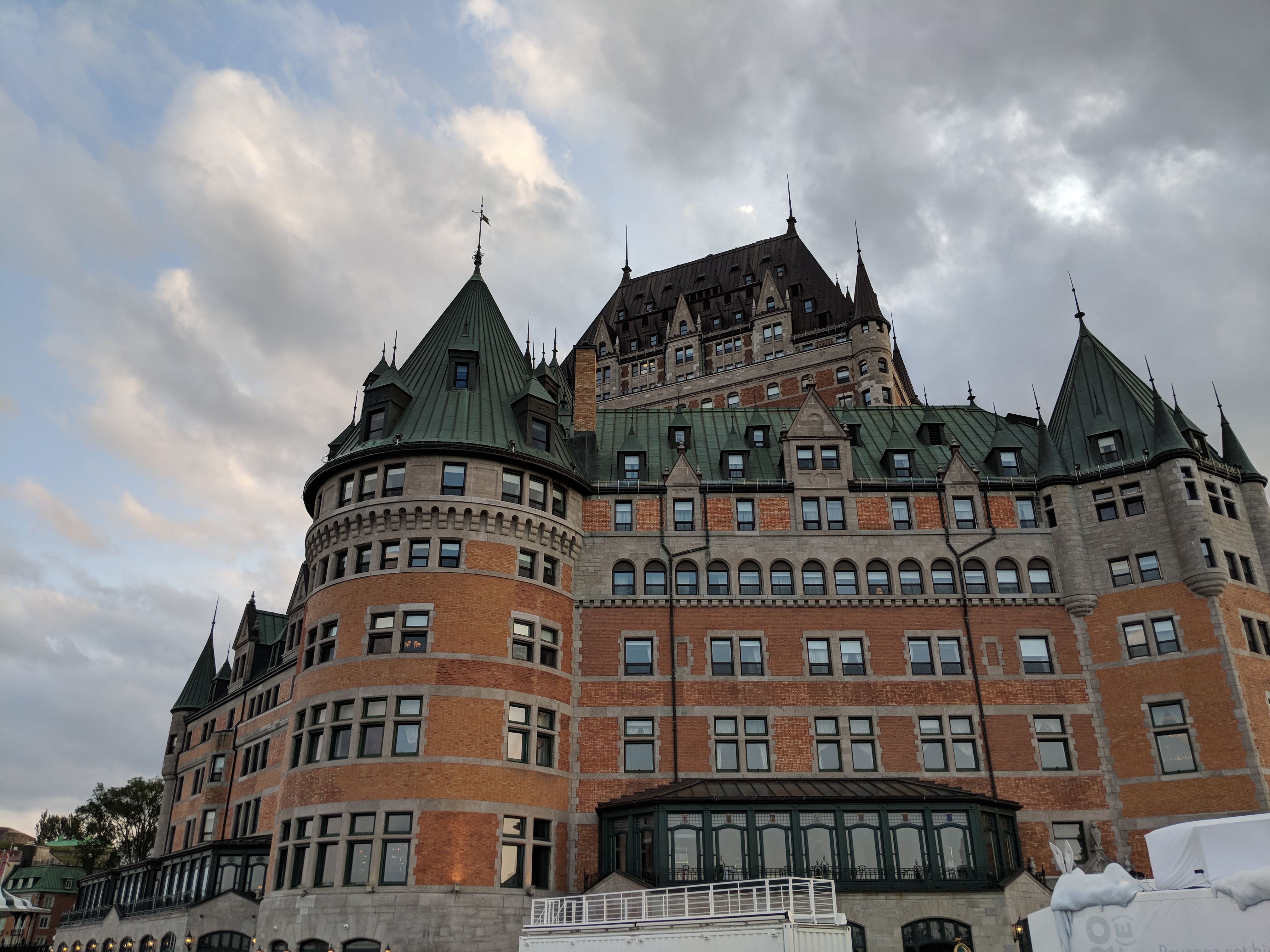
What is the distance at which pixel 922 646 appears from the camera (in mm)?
42625

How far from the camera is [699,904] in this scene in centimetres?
2894

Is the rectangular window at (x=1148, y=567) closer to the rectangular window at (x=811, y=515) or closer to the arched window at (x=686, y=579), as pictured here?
the rectangular window at (x=811, y=515)

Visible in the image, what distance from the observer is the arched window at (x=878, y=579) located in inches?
1725

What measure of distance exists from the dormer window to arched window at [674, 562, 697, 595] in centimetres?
808

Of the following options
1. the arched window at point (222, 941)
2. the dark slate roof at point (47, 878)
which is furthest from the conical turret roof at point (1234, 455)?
the dark slate roof at point (47, 878)

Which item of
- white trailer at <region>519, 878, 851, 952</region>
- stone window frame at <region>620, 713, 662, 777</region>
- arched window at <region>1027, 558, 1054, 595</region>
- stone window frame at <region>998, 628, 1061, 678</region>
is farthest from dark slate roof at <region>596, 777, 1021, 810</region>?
arched window at <region>1027, 558, 1054, 595</region>

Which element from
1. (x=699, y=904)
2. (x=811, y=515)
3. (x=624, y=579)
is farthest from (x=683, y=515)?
(x=699, y=904)

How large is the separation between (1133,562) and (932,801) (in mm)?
14837

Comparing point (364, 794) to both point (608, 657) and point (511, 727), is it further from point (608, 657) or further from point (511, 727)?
point (608, 657)

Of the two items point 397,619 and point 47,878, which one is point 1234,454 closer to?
point 397,619

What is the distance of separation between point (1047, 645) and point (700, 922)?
2295 cm

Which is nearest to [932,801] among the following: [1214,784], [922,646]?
[922,646]

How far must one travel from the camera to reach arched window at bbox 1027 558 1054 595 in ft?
143

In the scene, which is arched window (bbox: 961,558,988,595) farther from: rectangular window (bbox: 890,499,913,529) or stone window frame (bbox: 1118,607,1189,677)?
stone window frame (bbox: 1118,607,1189,677)
